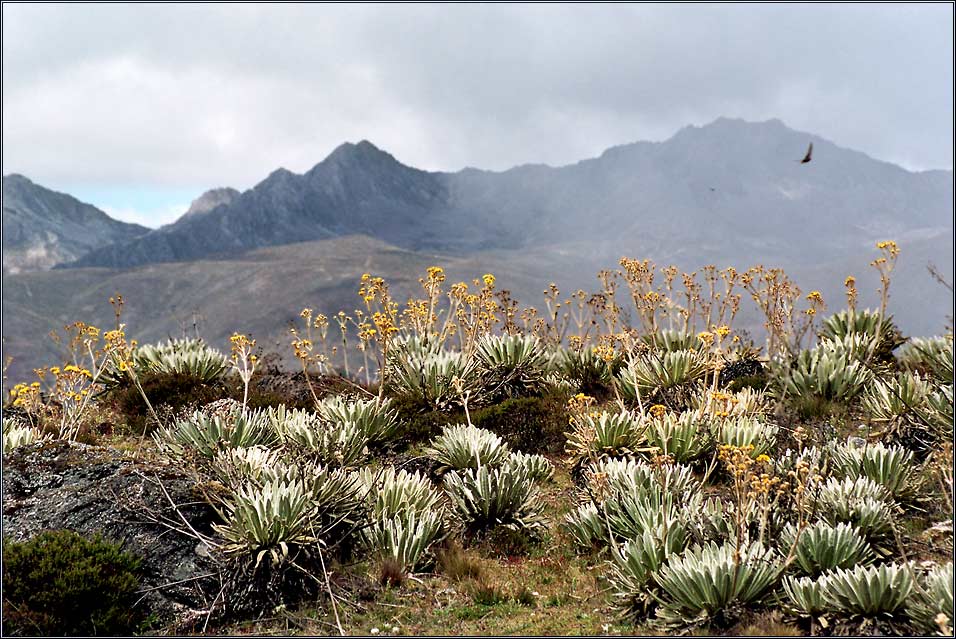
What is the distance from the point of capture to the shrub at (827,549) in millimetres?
5805

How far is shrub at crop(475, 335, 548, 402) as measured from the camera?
11398 mm

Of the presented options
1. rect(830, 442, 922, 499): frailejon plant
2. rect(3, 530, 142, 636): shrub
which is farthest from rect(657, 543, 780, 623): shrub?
rect(3, 530, 142, 636): shrub

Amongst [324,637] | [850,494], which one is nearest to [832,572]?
[850,494]

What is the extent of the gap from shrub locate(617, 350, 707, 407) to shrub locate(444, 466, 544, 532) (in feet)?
10.4

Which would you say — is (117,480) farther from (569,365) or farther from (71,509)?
(569,365)

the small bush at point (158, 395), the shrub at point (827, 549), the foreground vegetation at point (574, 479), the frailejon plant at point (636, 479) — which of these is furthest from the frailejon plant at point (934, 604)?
the small bush at point (158, 395)

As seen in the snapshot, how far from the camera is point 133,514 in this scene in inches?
259

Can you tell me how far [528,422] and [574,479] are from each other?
1.36 meters

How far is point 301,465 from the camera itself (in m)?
7.83

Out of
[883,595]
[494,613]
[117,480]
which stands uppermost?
[117,480]

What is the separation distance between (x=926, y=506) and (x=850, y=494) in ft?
3.54

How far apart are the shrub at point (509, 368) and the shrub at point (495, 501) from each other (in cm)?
368

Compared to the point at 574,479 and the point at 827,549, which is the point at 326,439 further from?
the point at 827,549

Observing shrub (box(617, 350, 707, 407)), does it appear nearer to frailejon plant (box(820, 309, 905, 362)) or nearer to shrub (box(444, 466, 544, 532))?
frailejon plant (box(820, 309, 905, 362))
